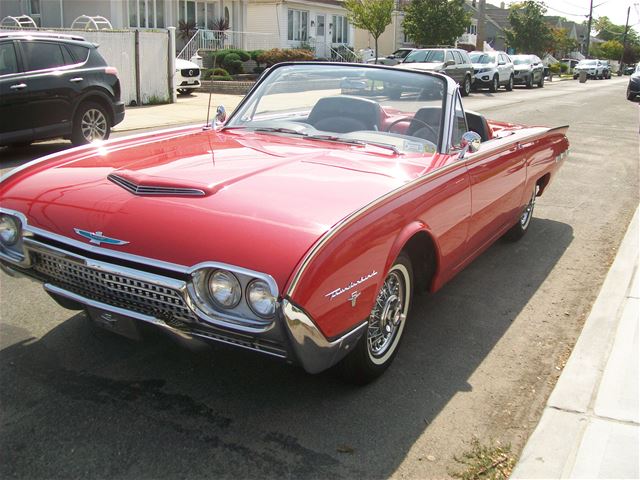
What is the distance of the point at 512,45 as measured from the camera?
2142 inches

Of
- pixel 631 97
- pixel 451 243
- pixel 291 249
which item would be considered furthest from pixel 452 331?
pixel 631 97

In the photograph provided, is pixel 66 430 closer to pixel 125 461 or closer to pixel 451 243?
pixel 125 461

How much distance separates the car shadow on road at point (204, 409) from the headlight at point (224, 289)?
0.26 meters

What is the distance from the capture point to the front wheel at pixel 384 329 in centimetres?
333

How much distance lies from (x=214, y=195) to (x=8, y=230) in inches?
44.1

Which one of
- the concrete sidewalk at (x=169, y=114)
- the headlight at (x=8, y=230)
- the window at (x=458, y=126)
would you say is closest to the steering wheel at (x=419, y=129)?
the window at (x=458, y=126)

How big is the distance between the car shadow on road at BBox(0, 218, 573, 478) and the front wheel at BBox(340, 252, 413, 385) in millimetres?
112

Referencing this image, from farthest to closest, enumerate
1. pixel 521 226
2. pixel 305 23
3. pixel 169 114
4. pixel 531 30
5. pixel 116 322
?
pixel 531 30
pixel 305 23
pixel 169 114
pixel 521 226
pixel 116 322

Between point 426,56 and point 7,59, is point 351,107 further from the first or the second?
point 426,56

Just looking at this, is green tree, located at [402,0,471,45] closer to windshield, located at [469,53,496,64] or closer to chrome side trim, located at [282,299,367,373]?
windshield, located at [469,53,496,64]

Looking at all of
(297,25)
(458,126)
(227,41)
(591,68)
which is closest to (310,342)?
(458,126)

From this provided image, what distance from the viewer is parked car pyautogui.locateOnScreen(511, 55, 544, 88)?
106ft

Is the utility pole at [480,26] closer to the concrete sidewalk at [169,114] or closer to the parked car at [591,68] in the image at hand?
the parked car at [591,68]

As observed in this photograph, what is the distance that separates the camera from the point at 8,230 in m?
3.41
